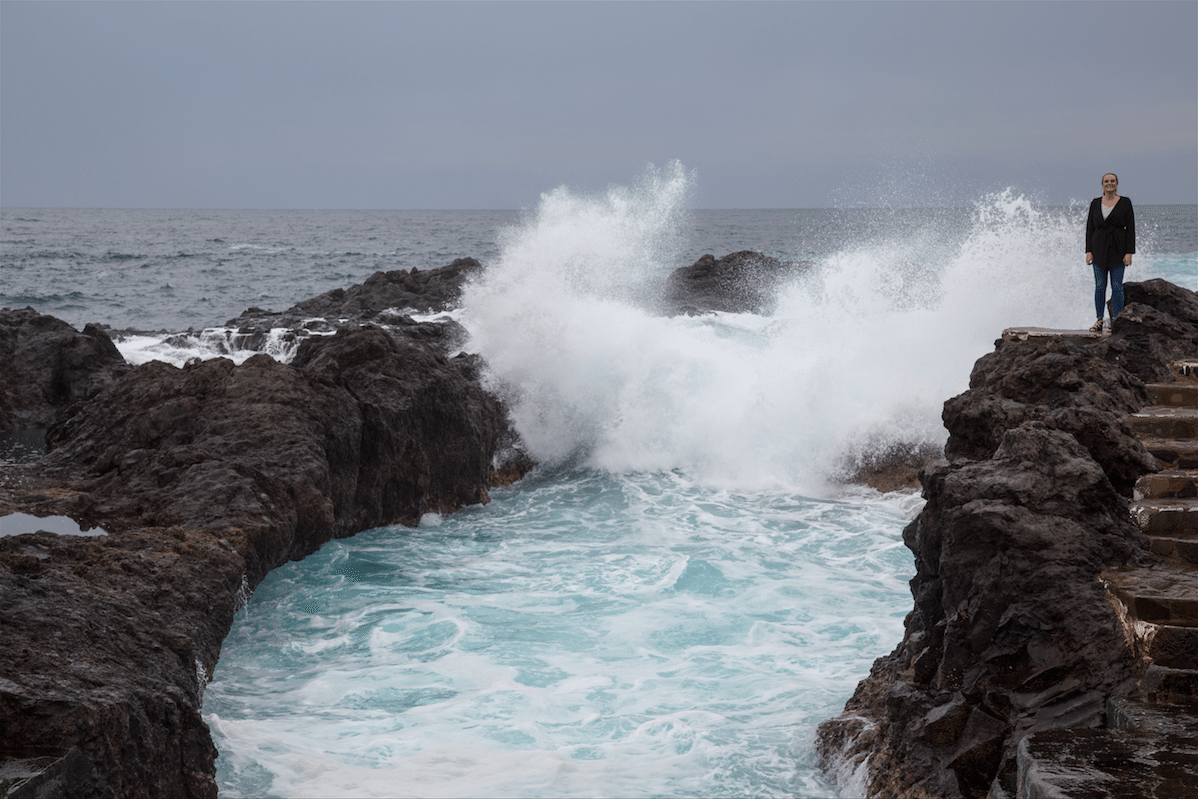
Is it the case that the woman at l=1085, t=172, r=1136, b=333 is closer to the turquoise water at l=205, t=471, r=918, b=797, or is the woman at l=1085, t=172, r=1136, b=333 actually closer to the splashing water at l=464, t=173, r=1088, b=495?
the turquoise water at l=205, t=471, r=918, b=797

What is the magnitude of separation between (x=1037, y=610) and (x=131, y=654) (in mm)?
3678

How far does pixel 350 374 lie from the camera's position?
359 inches

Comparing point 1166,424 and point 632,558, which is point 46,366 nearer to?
point 632,558

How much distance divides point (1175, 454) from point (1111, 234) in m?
2.72

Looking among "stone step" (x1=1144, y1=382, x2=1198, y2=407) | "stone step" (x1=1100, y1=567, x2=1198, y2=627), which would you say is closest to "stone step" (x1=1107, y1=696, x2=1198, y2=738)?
"stone step" (x1=1100, y1=567, x2=1198, y2=627)

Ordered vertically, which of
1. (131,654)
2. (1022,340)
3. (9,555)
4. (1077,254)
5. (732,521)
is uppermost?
(1077,254)

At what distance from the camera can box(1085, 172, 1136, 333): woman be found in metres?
6.91

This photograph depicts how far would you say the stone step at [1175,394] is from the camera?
5.59 metres

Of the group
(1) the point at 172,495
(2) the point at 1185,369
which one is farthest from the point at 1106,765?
(1) the point at 172,495

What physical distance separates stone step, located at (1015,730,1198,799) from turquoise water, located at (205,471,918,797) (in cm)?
163

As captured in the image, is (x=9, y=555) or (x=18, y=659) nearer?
(x=18, y=659)

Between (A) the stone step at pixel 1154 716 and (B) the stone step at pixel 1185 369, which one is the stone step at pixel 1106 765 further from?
(B) the stone step at pixel 1185 369

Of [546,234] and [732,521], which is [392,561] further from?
[546,234]

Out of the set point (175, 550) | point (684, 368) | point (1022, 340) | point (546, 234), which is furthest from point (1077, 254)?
point (175, 550)
